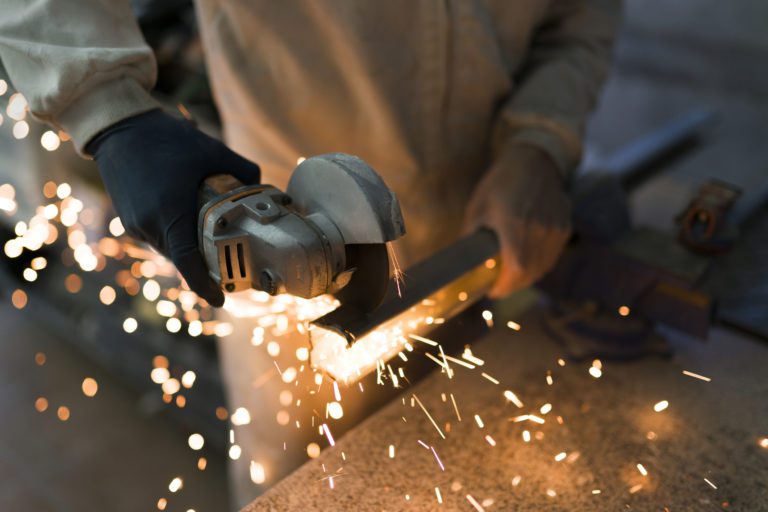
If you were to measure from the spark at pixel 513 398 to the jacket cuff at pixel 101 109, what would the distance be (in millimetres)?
785

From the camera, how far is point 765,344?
1.36 meters

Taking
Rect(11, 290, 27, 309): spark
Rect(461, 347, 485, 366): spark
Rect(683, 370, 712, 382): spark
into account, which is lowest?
Rect(11, 290, 27, 309): spark

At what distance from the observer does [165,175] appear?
898 mm

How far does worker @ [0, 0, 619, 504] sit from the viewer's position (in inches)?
37.2

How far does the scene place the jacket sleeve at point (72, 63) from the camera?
944mm

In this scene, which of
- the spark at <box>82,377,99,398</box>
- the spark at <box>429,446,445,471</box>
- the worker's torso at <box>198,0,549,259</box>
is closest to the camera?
the spark at <box>429,446,445,471</box>

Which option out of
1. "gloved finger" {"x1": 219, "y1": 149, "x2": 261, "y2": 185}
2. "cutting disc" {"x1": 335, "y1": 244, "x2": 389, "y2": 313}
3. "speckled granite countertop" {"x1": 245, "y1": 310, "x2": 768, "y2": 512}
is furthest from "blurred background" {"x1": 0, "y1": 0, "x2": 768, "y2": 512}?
"cutting disc" {"x1": 335, "y1": 244, "x2": 389, "y2": 313}

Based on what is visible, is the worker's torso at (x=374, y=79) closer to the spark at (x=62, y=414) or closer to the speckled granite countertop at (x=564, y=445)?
the speckled granite countertop at (x=564, y=445)

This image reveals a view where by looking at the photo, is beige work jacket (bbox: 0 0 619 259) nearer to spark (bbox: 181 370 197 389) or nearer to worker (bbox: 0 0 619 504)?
worker (bbox: 0 0 619 504)

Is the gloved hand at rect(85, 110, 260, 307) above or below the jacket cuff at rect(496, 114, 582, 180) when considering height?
above

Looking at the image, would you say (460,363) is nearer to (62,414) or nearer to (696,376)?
(696,376)

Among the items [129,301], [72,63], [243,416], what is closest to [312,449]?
[243,416]

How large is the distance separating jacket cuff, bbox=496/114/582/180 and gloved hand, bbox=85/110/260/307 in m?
0.73

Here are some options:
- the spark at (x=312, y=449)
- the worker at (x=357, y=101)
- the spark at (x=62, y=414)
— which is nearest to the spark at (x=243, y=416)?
the worker at (x=357, y=101)
